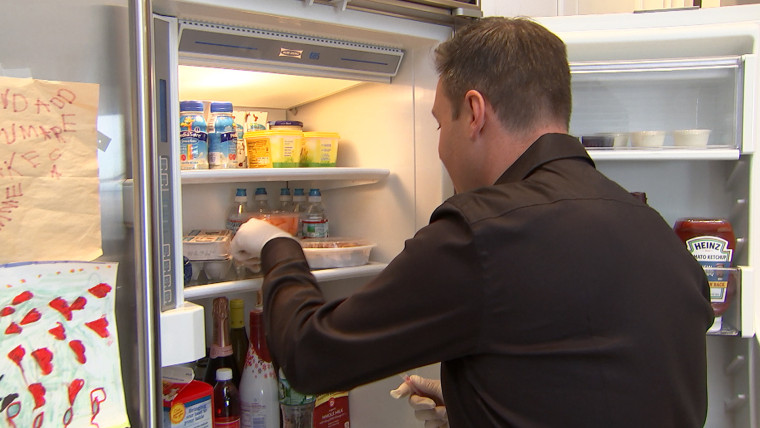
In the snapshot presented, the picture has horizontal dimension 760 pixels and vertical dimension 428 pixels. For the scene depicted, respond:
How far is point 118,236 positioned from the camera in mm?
926

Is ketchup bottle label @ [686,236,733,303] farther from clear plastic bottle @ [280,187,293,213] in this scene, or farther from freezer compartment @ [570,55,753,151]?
clear plastic bottle @ [280,187,293,213]

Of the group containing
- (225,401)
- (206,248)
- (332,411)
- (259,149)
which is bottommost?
(332,411)

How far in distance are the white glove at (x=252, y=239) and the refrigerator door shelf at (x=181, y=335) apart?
251 mm

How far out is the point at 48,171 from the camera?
2.77 ft

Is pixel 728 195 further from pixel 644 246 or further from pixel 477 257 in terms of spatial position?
pixel 477 257

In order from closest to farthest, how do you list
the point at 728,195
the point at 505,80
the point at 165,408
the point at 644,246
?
the point at 644,246 < the point at 505,80 < the point at 165,408 < the point at 728,195

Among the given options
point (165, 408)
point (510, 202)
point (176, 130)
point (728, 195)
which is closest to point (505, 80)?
point (510, 202)

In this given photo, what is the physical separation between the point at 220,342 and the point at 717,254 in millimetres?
1202

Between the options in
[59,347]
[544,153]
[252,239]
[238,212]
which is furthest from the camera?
[238,212]

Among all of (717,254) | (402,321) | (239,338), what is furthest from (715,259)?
(239,338)

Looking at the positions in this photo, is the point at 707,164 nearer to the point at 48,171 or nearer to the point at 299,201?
the point at 299,201

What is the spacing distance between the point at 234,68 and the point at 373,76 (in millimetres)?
382

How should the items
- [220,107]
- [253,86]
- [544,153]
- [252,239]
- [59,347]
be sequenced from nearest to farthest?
[59,347] < [544,153] < [252,239] < [220,107] < [253,86]

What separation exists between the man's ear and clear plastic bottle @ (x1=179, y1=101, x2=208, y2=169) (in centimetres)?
62
